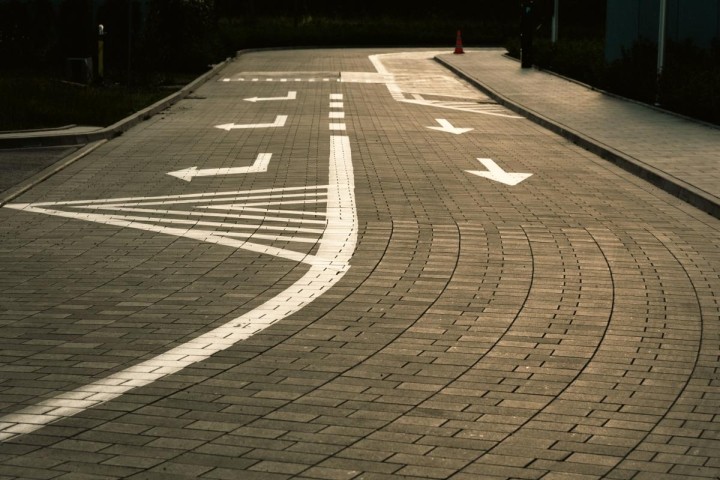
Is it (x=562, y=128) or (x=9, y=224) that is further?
(x=562, y=128)

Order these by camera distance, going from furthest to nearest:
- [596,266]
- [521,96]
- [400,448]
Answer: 1. [521,96]
2. [596,266]
3. [400,448]

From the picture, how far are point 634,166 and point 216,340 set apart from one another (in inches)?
377

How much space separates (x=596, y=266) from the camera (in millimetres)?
10438

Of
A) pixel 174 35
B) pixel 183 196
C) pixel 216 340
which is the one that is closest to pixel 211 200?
pixel 183 196

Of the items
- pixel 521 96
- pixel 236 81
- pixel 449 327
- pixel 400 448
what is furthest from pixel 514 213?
pixel 236 81

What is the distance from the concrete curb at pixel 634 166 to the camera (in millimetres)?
13555

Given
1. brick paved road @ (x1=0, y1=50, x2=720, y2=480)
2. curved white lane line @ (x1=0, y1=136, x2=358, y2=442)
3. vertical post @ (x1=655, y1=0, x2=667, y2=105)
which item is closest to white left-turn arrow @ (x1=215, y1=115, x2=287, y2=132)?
brick paved road @ (x1=0, y1=50, x2=720, y2=480)

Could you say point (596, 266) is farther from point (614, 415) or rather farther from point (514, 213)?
point (614, 415)

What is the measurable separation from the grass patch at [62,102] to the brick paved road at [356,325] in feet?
16.0

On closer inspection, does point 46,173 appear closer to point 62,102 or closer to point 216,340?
point 62,102

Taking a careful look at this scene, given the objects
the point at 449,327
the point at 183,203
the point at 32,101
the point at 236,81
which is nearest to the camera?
the point at 449,327

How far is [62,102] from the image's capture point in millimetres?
23719

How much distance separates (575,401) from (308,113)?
1853cm

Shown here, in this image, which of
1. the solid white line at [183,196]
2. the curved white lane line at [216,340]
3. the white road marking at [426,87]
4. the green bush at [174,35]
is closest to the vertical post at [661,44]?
the white road marking at [426,87]
